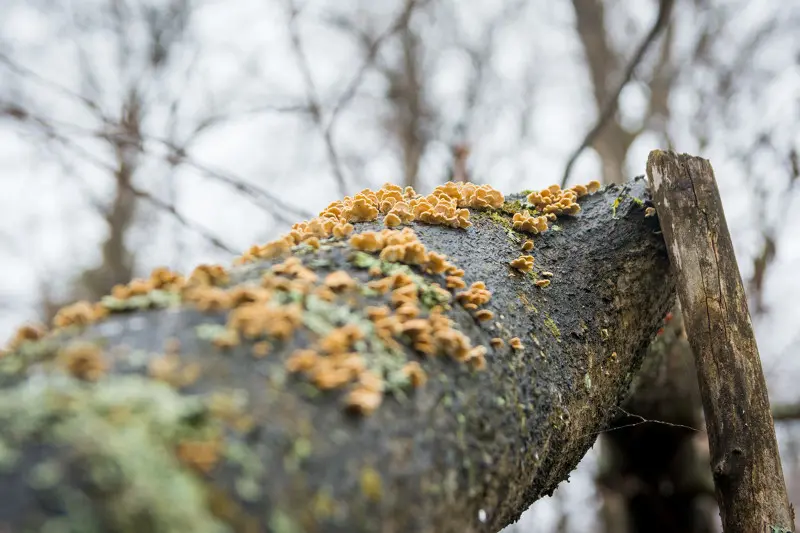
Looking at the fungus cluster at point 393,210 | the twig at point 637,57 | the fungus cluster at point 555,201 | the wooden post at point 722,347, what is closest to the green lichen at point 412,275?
the fungus cluster at point 393,210

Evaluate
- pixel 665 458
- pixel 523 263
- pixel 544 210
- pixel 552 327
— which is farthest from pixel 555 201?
pixel 665 458

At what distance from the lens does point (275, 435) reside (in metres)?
1.02

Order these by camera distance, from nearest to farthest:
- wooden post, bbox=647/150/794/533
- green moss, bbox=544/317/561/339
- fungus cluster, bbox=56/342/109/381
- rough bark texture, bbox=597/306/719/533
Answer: fungus cluster, bbox=56/342/109/381 → green moss, bbox=544/317/561/339 → wooden post, bbox=647/150/794/533 → rough bark texture, bbox=597/306/719/533

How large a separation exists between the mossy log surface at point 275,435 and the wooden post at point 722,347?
0.73 meters

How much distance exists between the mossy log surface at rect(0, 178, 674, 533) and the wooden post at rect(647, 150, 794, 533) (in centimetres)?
73

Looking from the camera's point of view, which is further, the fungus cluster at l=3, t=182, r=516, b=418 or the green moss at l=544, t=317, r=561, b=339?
the green moss at l=544, t=317, r=561, b=339

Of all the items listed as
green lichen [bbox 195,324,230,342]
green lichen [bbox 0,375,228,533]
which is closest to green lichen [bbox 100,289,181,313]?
green lichen [bbox 195,324,230,342]

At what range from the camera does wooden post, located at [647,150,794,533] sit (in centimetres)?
210

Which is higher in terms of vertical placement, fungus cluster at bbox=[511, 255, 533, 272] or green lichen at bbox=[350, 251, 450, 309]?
fungus cluster at bbox=[511, 255, 533, 272]

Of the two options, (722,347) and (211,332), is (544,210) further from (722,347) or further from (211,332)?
(211,332)

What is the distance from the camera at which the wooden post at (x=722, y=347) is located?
6.90 ft

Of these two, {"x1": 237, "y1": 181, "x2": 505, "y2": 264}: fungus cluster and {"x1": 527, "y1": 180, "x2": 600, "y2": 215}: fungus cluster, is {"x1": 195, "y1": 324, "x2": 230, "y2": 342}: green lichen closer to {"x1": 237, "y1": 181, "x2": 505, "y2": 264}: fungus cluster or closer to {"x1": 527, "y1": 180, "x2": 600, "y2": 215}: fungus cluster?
{"x1": 237, "y1": 181, "x2": 505, "y2": 264}: fungus cluster

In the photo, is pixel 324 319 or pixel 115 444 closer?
pixel 115 444

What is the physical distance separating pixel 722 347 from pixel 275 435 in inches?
77.3
